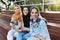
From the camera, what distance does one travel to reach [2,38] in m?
4.32


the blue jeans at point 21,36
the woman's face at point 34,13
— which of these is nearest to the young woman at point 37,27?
the woman's face at point 34,13

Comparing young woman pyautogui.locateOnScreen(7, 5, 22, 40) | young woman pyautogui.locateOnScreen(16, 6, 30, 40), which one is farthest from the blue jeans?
young woman pyautogui.locateOnScreen(7, 5, 22, 40)

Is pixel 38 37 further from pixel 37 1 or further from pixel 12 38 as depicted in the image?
pixel 37 1

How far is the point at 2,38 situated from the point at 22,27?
1.48 m

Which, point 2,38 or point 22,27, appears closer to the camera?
point 22,27

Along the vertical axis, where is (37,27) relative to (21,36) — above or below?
above

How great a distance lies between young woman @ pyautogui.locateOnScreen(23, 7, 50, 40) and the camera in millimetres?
2455

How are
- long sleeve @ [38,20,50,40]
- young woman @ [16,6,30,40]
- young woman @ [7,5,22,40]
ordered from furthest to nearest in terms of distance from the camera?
young woman @ [7,5,22,40]
young woman @ [16,6,30,40]
long sleeve @ [38,20,50,40]

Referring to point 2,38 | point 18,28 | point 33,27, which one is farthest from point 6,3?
point 33,27

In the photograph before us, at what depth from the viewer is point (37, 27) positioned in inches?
98.8

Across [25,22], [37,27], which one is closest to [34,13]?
[37,27]

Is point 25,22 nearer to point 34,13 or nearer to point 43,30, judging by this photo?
point 34,13

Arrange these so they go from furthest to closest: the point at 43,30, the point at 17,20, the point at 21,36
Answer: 1. the point at 17,20
2. the point at 21,36
3. the point at 43,30

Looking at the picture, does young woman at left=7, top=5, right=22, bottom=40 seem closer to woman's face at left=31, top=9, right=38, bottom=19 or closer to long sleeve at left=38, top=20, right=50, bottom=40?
woman's face at left=31, top=9, right=38, bottom=19
